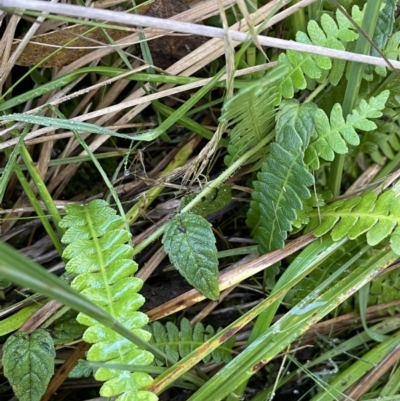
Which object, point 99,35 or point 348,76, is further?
point 99,35

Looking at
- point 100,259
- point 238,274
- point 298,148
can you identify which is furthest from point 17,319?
point 298,148

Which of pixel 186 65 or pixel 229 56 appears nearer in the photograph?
pixel 229 56

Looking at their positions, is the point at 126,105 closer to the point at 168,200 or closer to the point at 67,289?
the point at 168,200

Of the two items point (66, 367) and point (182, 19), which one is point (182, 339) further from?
point (182, 19)

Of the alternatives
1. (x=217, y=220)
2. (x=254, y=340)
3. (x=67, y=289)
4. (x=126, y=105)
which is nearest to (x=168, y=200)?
(x=217, y=220)

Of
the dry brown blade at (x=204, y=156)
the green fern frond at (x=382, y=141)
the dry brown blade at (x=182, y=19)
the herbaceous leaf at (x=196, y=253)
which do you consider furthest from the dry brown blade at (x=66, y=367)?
the green fern frond at (x=382, y=141)

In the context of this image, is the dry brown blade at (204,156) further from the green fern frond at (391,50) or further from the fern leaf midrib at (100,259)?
the green fern frond at (391,50)
